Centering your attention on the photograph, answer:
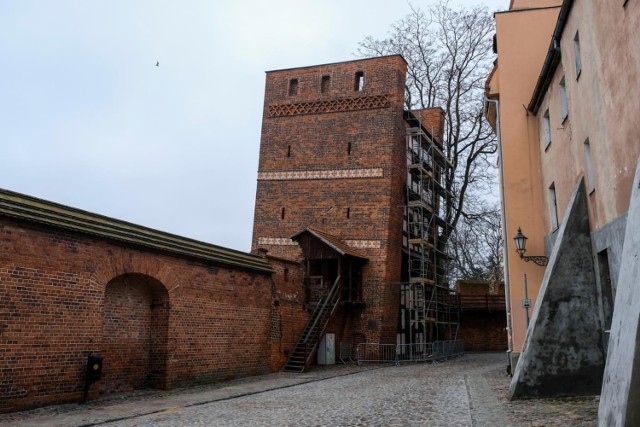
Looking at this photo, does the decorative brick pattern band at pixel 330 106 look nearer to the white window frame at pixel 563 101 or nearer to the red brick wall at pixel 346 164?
the red brick wall at pixel 346 164

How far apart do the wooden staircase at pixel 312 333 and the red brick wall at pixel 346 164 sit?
6.52 feet

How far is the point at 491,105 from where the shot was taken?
666 inches

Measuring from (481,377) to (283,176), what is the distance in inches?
491

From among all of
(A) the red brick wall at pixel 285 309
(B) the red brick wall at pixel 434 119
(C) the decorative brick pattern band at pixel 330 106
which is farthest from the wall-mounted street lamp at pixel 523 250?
(B) the red brick wall at pixel 434 119

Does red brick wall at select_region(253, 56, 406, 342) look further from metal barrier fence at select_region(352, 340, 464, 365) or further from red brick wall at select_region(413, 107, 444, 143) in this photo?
red brick wall at select_region(413, 107, 444, 143)

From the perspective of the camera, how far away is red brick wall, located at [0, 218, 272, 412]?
991 centimetres

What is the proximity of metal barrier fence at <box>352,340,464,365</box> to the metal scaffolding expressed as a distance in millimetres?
526

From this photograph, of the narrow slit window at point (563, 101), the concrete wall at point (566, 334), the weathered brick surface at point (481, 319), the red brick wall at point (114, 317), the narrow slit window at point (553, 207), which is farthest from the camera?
the weathered brick surface at point (481, 319)

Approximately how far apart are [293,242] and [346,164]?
3909 mm

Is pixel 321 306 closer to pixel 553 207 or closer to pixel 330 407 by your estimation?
pixel 553 207

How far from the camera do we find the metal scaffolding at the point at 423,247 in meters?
24.3

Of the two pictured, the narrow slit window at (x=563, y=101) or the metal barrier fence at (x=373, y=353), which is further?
the metal barrier fence at (x=373, y=353)

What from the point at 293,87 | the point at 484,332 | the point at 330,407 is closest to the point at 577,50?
the point at 330,407

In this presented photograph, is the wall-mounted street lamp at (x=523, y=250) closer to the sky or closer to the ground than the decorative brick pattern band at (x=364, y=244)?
closer to the ground
